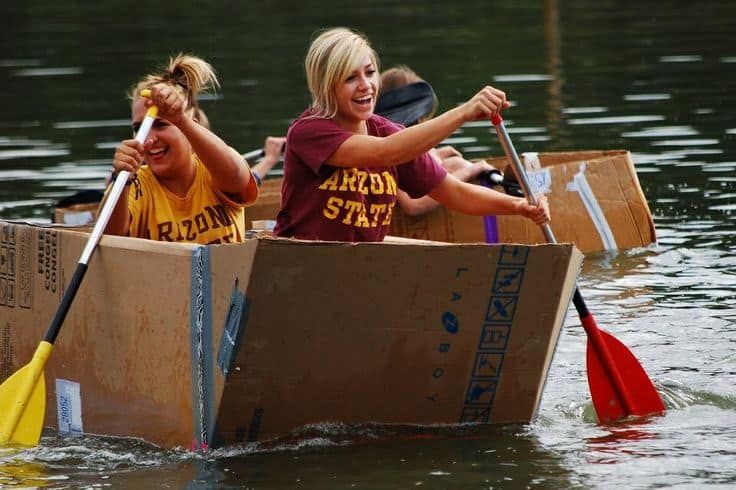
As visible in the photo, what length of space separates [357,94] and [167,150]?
0.86 metres

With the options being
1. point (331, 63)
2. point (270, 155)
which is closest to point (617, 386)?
point (331, 63)

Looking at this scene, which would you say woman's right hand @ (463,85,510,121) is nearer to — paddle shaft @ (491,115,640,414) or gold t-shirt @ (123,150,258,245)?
paddle shaft @ (491,115,640,414)

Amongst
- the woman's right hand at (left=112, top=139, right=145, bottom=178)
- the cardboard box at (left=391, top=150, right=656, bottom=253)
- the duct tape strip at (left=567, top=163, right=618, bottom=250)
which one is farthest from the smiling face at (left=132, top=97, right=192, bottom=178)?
the duct tape strip at (left=567, top=163, right=618, bottom=250)

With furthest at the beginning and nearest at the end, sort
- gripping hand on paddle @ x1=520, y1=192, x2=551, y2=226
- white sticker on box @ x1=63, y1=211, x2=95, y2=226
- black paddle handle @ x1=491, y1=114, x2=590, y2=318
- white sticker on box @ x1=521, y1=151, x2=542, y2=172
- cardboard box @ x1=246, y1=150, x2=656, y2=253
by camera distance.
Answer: white sticker on box @ x1=521, y1=151, x2=542, y2=172 < cardboard box @ x1=246, y1=150, x2=656, y2=253 < white sticker on box @ x1=63, y1=211, x2=95, y2=226 < gripping hand on paddle @ x1=520, y1=192, x2=551, y2=226 < black paddle handle @ x1=491, y1=114, x2=590, y2=318

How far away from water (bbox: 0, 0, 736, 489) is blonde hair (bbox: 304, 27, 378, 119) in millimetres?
1173

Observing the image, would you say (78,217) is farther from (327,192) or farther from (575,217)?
(327,192)

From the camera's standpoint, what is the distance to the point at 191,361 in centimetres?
567

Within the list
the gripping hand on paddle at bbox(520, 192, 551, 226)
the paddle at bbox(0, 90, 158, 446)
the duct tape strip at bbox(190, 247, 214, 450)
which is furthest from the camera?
the gripping hand on paddle at bbox(520, 192, 551, 226)

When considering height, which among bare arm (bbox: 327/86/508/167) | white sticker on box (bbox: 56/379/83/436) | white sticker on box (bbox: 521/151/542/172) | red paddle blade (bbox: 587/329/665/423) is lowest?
white sticker on box (bbox: 56/379/83/436)

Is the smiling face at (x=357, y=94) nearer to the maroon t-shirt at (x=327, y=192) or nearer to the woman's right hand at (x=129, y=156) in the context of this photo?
the maroon t-shirt at (x=327, y=192)

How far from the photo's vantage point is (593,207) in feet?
31.4

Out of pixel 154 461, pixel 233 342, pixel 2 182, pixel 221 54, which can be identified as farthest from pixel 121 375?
pixel 221 54

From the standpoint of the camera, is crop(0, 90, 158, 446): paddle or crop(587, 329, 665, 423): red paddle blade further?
crop(587, 329, 665, 423): red paddle blade

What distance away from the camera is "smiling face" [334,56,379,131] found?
5930 millimetres
